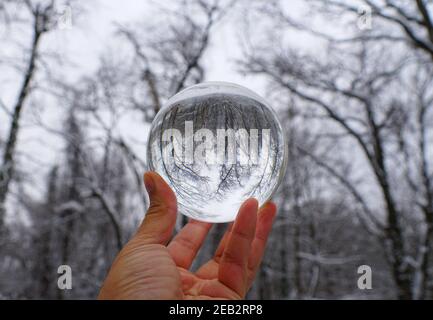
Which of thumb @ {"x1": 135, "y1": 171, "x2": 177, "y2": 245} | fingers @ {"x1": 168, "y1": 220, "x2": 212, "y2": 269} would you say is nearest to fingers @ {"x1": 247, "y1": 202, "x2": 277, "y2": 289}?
fingers @ {"x1": 168, "y1": 220, "x2": 212, "y2": 269}

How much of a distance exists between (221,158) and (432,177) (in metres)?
11.6

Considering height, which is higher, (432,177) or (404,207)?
(432,177)

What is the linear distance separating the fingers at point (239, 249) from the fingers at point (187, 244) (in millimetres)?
436

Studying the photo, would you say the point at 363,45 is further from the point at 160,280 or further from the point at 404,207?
the point at 160,280

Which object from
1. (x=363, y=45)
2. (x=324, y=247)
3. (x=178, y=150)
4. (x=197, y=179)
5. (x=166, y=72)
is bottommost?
(x=324, y=247)

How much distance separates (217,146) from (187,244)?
1.07 metres

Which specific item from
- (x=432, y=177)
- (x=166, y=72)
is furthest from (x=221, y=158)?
(x=432, y=177)

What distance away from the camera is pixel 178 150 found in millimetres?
1671

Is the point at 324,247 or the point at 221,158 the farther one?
the point at 324,247
